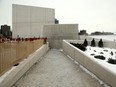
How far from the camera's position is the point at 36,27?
2375 inches

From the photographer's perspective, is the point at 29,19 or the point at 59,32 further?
the point at 29,19

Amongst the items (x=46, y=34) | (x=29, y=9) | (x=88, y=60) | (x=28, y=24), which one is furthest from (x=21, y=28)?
(x=88, y=60)

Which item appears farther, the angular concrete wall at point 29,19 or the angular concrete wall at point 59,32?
the angular concrete wall at point 29,19

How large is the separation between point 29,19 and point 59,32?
993 inches

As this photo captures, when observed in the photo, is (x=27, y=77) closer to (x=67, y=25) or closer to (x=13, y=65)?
(x=13, y=65)

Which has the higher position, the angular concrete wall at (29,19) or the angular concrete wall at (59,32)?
the angular concrete wall at (29,19)

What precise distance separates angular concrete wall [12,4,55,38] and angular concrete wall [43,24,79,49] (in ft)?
68.4

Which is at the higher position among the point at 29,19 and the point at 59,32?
the point at 29,19

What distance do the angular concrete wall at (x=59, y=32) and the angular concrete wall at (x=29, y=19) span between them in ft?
Answer: 68.4

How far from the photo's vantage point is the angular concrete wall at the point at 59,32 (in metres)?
38.2

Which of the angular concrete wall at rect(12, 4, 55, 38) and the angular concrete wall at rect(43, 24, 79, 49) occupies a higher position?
the angular concrete wall at rect(12, 4, 55, 38)

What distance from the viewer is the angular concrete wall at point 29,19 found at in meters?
60.2

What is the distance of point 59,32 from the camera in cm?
3875

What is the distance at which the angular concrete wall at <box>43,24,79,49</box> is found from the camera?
3825 centimetres
